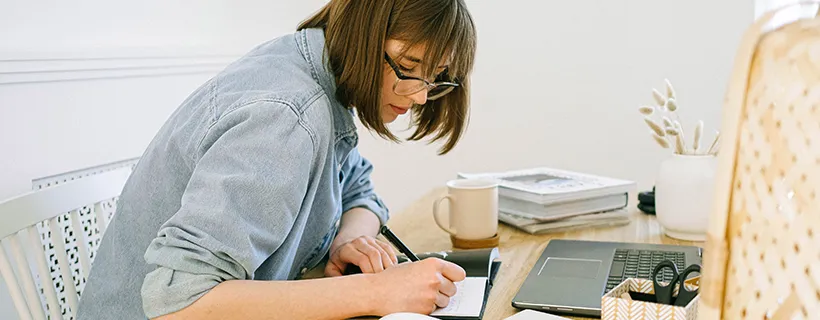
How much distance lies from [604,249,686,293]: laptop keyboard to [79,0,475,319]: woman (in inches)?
9.9

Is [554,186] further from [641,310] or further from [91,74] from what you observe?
[91,74]

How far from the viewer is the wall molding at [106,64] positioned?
62.4 inches

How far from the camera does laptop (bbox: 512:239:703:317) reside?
1033mm

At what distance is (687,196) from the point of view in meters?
1.39

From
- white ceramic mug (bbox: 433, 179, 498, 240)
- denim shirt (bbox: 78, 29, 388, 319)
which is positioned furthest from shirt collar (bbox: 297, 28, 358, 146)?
white ceramic mug (bbox: 433, 179, 498, 240)

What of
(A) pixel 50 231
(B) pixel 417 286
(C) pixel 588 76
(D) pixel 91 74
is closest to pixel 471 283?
(B) pixel 417 286

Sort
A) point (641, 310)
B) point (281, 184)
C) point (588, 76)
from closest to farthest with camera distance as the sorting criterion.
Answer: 1. point (641, 310)
2. point (281, 184)
3. point (588, 76)

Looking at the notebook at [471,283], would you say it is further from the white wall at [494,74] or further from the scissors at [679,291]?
the white wall at [494,74]

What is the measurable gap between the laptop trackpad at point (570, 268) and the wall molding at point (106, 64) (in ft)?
3.55

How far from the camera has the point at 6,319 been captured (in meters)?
1.60

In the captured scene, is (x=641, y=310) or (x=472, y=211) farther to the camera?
(x=472, y=211)

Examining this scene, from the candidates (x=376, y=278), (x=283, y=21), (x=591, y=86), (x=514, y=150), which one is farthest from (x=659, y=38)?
(x=376, y=278)

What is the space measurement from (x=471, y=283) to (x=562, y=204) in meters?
0.44

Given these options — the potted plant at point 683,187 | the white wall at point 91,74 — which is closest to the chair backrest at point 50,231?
the white wall at point 91,74
